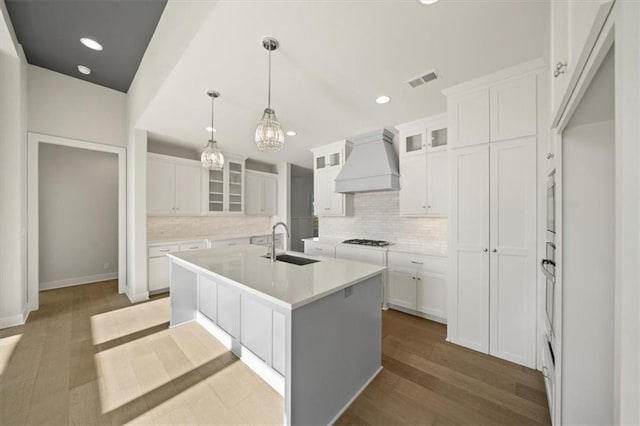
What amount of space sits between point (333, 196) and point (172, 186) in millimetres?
2898

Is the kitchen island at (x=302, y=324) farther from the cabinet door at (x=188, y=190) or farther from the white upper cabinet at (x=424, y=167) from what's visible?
the cabinet door at (x=188, y=190)

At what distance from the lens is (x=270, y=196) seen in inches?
233

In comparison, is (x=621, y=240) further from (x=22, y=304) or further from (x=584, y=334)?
(x=22, y=304)

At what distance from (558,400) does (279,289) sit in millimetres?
1597

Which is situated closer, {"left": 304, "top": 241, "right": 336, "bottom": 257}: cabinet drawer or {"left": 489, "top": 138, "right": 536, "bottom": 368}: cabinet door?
{"left": 489, "top": 138, "right": 536, "bottom": 368}: cabinet door

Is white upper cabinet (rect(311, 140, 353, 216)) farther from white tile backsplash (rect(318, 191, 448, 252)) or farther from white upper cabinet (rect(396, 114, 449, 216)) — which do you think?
white upper cabinet (rect(396, 114, 449, 216))

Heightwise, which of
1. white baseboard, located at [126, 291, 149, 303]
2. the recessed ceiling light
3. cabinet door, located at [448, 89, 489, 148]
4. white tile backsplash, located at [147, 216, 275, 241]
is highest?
the recessed ceiling light

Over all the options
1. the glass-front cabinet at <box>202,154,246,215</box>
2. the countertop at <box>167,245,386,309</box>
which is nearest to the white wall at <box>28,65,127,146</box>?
the glass-front cabinet at <box>202,154,246,215</box>

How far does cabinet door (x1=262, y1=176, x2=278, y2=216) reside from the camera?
5828 millimetres

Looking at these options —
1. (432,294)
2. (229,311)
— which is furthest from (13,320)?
(432,294)

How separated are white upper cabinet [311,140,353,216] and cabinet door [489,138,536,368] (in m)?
2.43

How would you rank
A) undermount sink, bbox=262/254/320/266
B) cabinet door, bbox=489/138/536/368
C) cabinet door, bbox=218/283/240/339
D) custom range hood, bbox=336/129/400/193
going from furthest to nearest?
custom range hood, bbox=336/129/400/193 < undermount sink, bbox=262/254/320/266 < cabinet door, bbox=218/283/240/339 < cabinet door, bbox=489/138/536/368

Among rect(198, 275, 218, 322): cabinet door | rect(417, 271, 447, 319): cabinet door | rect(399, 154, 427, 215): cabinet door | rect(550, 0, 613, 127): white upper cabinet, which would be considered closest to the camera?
rect(550, 0, 613, 127): white upper cabinet

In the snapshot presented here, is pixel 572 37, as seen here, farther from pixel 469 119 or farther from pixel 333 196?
pixel 333 196
